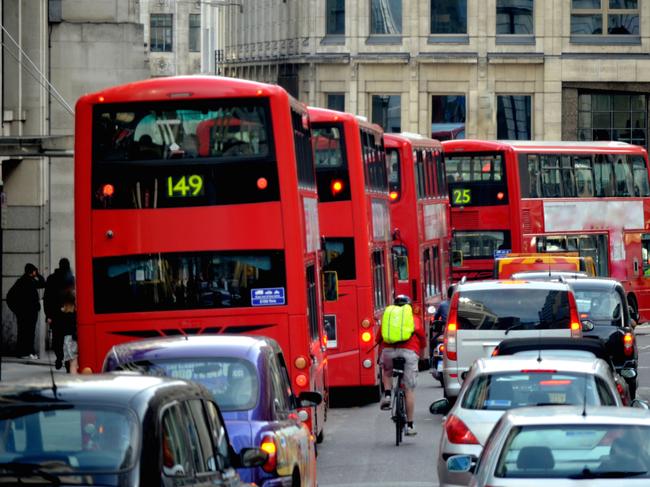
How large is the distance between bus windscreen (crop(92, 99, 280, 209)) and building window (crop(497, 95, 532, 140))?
5472 cm

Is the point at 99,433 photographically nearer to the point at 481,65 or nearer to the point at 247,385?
the point at 247,385

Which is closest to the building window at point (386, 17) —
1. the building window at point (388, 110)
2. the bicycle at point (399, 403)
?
the building window at point (388, 110)

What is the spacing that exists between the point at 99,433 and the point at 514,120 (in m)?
65.1

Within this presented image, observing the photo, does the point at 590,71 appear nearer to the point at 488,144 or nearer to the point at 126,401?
the point at 488,144

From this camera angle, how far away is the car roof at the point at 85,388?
340 inches

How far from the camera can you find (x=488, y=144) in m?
45.8

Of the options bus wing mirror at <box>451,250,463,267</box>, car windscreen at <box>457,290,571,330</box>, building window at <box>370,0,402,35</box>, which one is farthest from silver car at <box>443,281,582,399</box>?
building window at <box>370,0,402,35</box>

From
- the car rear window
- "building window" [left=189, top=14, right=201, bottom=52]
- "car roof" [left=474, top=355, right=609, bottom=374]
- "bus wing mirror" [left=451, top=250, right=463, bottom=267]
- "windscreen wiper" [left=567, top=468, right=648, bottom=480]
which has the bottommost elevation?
"windscreen wiper" [left=567, top=468, right=648, bottom=480]

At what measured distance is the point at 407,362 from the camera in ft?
70.6

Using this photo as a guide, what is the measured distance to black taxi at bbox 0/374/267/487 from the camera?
823 cm

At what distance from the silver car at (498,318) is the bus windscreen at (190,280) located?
14.2 ft

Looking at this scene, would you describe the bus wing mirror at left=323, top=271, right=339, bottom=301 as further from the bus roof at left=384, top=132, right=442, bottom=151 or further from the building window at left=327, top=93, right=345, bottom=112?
the building window at left=327, top=93, right=345, bottom=112

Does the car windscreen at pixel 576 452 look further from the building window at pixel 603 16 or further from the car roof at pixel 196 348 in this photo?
the building window at pixel 603 16

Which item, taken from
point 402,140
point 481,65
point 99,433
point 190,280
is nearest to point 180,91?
point 190,280
